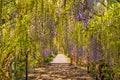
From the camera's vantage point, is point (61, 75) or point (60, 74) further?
point (60, 74)

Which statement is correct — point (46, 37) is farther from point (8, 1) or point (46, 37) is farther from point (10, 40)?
point (8, 1)

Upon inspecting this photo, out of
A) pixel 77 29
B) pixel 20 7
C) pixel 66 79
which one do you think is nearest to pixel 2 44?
pixel 20 7

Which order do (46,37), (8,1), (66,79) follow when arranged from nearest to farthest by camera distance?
(8,1), (46,37), (66,79)

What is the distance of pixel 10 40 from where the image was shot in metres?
6.25

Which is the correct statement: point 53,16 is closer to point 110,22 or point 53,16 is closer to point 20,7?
point 110,22

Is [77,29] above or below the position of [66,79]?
above

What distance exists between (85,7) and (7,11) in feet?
6.08

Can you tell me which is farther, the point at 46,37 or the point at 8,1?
Answer: the point at 46,37

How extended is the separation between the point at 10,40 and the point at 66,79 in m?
6.99

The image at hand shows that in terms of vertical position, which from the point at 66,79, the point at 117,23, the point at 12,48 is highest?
the point at 117,23

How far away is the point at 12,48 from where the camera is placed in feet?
20.7

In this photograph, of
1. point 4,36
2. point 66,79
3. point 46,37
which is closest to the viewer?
point 4,36

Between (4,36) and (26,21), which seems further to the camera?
(26,21)

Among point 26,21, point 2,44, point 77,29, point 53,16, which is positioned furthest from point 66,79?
point 2,44
